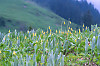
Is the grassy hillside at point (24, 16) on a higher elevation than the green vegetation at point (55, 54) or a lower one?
higher

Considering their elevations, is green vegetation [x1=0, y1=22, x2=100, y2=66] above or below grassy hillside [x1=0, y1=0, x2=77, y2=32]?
below

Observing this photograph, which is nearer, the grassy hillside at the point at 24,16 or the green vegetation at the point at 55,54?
the green vegetation at the point at 55,54

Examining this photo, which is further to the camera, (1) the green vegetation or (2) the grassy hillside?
(2) the grassy hillside

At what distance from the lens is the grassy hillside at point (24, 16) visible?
6485 centimetres

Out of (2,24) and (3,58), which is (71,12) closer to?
(2,24)

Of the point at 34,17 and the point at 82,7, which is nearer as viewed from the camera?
the point at 34,17

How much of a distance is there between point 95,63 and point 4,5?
81.5m

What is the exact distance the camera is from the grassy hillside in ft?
213

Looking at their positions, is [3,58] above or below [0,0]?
below

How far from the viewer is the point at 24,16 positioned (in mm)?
75000

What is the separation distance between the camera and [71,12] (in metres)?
96.2

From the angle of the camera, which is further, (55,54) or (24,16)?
(24,16)

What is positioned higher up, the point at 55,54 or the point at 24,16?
the point at 24,16

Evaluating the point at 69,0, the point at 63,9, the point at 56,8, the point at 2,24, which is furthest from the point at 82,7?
the point at 2,24
